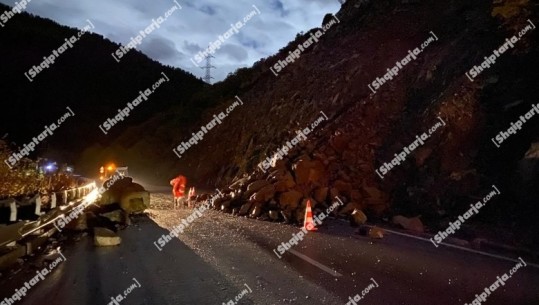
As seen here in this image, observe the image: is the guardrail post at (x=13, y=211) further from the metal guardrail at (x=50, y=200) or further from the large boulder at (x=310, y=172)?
the large boulder at (x=310, y=172)

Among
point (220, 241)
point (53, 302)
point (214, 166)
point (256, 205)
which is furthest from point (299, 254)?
point (214, 166)

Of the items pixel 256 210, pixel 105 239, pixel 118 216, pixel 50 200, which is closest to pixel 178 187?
pixel 256 210

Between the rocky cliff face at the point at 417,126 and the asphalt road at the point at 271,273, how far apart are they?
376 cm

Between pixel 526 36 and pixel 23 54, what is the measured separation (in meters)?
87.0

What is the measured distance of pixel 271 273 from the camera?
7355mm

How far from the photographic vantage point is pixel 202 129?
43312mm

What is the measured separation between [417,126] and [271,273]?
11.1 meters

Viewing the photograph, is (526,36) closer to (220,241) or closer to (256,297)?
(220,241)

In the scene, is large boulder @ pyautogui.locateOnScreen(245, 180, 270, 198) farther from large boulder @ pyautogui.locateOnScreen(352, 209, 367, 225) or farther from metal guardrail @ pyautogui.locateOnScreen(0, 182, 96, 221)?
metal guardrail @ pyautogui.locateOnScreen(0, 182, 96, 221)

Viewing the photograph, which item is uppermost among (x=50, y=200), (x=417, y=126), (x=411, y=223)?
(x=50, y=200)

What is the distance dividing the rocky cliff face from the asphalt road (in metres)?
3.76

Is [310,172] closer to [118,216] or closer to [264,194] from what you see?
[264,194]

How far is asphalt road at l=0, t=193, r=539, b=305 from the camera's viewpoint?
20.0 ft

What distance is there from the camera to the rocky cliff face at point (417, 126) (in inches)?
528
